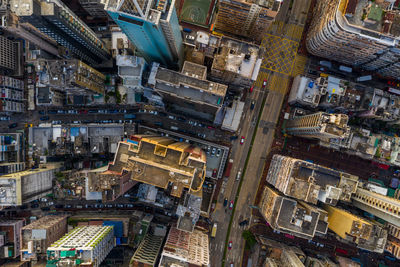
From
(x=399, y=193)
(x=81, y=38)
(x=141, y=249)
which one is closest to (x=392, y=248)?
(x=399, y=193)

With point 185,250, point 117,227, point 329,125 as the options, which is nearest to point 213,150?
point 185,250

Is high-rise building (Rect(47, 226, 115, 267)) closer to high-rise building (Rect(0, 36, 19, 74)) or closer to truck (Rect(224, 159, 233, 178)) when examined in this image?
truck (Rect(224, 159, 233, 178))

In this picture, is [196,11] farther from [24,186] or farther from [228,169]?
[24,186]

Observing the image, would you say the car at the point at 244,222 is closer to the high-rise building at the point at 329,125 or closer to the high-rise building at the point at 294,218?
the high-rise building at the point at 294,218

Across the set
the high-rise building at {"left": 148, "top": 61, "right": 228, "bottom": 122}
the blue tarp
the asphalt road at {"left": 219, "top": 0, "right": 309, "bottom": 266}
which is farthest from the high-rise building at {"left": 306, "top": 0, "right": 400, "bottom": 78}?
the blue tarp

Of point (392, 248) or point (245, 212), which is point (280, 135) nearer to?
point (245, 212)

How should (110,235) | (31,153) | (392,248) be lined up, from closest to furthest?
(392,248), (110,235), (31,153)
